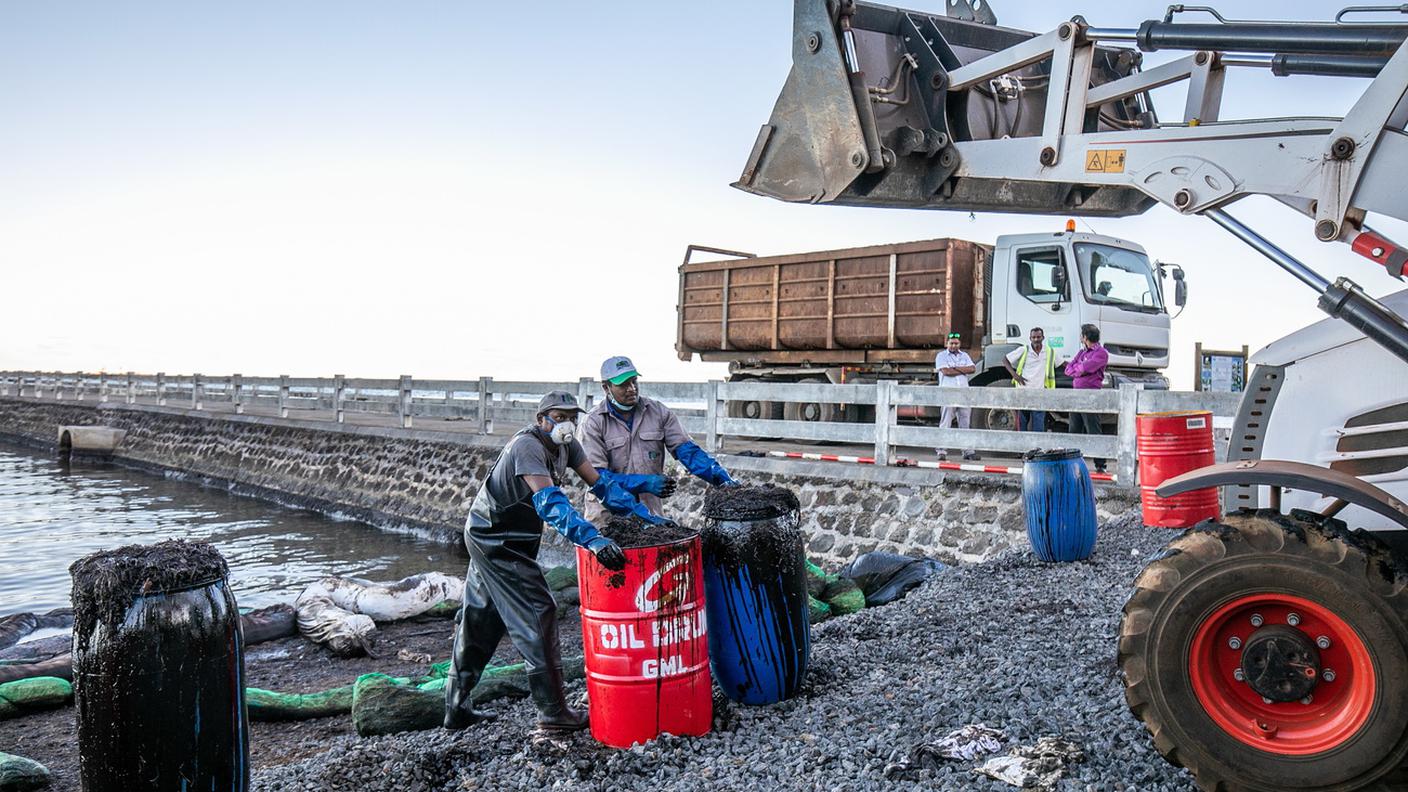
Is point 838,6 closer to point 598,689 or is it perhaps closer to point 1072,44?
point 1072,44

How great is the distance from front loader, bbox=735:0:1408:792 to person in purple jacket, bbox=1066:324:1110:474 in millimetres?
4762

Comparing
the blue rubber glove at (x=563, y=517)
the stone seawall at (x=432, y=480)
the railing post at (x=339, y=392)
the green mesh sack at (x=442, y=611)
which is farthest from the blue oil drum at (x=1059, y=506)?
the railing post at (x=339, y=392)

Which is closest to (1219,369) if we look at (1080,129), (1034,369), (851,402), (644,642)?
(1034,369)

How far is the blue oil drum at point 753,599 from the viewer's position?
192 inches

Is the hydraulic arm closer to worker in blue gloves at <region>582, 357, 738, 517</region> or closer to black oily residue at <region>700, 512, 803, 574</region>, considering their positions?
worker in blue gloves at <region>582, 357, 738, 517</region>

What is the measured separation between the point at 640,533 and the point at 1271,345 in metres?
2.81

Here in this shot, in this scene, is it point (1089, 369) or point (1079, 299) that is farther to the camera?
point (1079, 299)

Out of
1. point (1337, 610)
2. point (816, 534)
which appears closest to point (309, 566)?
point (816, 534)

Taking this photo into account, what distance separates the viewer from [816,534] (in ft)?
35.0

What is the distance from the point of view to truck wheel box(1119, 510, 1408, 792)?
3.14 meters

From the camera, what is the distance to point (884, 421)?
10.6m

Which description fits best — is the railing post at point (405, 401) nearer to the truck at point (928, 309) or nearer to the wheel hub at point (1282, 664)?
the truck at point (928, 309)

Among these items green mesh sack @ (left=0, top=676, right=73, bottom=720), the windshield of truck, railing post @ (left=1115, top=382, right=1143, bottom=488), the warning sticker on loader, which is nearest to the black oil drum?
green mesh sack @ (left=0, top=676, right=73, bottom=720)

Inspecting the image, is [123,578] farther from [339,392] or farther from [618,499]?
[339,392]
